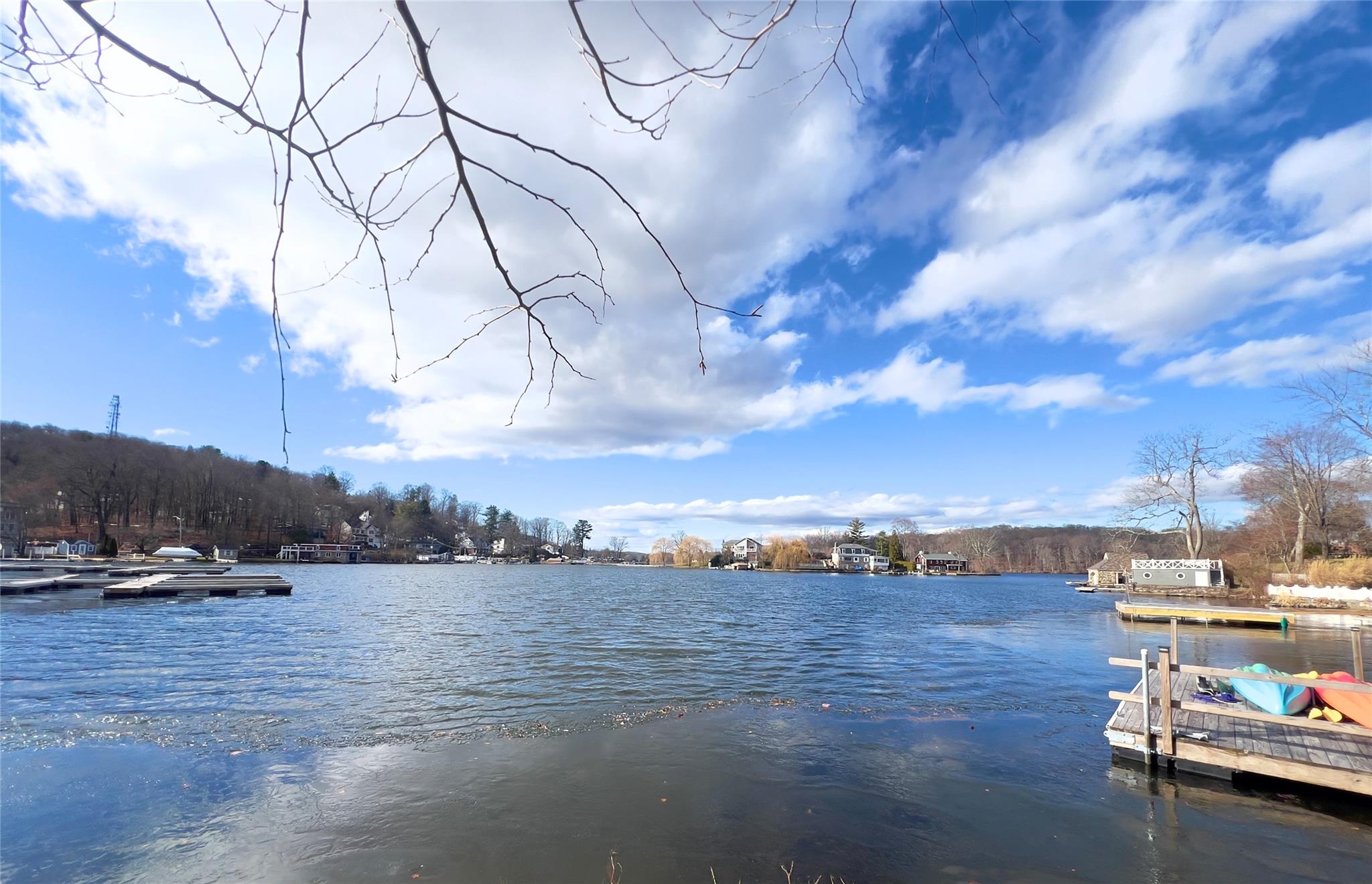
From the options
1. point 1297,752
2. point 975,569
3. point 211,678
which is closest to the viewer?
point 1297,752

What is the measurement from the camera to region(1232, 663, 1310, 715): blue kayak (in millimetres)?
8984

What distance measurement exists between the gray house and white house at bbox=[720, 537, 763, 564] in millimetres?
103691

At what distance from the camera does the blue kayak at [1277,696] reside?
8.98m

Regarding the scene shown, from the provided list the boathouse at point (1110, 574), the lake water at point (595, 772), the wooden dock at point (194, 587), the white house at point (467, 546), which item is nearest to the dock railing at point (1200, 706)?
the lake water at point (595, 772)

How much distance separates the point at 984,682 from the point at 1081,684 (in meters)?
2.49

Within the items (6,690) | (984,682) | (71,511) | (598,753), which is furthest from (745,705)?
(71,511)

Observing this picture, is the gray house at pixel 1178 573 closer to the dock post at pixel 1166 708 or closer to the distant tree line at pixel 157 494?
the dock post at pixel 1166 708

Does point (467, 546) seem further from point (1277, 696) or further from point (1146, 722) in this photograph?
point (1277, 696)

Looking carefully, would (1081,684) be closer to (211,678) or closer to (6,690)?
(211,678)

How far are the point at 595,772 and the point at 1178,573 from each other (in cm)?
5270

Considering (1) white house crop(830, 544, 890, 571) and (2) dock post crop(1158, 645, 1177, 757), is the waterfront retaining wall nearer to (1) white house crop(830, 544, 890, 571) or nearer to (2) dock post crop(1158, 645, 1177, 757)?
(2) dock post crop(1158, 645, 1177, 757)

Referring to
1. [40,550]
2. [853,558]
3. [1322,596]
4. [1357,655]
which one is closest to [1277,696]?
[1357,655]

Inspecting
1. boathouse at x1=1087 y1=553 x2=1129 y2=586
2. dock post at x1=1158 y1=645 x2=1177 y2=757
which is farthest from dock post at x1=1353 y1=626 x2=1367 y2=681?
boathouse at x1=1087 y1=553 x2=1129 y2=586

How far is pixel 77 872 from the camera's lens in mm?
6199
